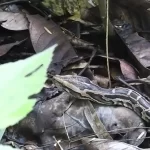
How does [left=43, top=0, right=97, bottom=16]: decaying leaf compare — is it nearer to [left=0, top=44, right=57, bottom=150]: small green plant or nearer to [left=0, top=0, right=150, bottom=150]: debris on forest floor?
[left=0, top=0, right=150, bottom=150]: debris on forest floor

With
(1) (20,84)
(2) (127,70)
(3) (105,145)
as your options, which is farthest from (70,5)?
(1) (20,84)

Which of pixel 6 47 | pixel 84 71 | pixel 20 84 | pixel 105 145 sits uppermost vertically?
pixel 20 84

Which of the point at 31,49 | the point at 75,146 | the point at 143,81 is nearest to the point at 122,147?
the point at 75,146

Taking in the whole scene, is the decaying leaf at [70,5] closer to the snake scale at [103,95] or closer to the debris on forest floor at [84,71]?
Answer: the debris on forest floor at [84,71]

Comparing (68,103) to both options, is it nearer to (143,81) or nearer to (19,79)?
(143,81)

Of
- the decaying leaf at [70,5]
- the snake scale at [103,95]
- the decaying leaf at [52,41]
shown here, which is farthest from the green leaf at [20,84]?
the decaying leaf at [70,5]

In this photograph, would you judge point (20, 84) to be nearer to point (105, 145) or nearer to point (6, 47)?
point (105, 145)

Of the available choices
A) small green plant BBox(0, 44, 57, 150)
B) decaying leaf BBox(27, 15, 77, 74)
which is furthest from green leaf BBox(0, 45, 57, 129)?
decaying leaf BBox(27, 15, 77, 74)
